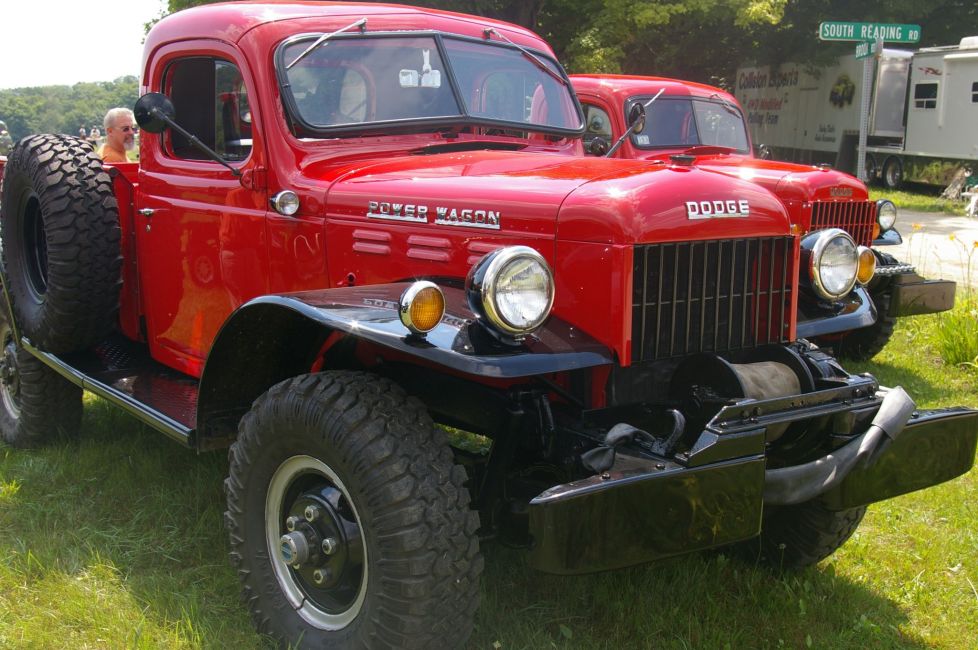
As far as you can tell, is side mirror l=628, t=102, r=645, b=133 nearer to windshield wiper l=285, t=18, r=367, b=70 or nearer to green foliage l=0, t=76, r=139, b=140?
windshield wiper l=285, t=18, r=367, b=70

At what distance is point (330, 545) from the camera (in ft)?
8.91

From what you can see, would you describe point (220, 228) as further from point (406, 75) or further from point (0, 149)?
point (0, 149)

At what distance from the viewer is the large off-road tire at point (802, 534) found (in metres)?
3.44

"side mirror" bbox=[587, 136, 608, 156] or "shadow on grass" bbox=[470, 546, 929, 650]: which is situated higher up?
"side mirror" bbox=[587, 136, 608, 156]

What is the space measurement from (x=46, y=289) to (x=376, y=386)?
236cm

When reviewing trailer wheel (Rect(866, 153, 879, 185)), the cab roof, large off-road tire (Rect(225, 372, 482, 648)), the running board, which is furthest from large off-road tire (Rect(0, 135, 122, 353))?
trailer wheel (Rect(866, 153, 879, 185))

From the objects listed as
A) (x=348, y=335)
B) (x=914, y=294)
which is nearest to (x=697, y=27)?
(x=914, y=294)

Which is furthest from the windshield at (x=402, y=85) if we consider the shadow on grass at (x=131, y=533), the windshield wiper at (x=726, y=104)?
the windshield wiper at (x=726, y=104)

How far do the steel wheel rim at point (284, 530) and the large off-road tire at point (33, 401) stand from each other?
236 centimetres

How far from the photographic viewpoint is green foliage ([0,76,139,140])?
42219mm

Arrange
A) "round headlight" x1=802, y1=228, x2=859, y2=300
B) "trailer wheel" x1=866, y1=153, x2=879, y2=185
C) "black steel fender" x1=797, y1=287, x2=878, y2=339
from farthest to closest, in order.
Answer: "trailer wheel" x1=866, y1=153, x2=879, y2=185, "black steel fender" x1=797, y1=287, x2=878, y2=339, "round headlight" x1=802, y1=228, x2=859, y2=300

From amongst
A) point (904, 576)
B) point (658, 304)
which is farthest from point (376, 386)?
point (904, 576)

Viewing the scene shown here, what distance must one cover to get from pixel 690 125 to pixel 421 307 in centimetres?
612

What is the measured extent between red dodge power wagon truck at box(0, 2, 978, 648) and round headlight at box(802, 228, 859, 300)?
0.01 meters
